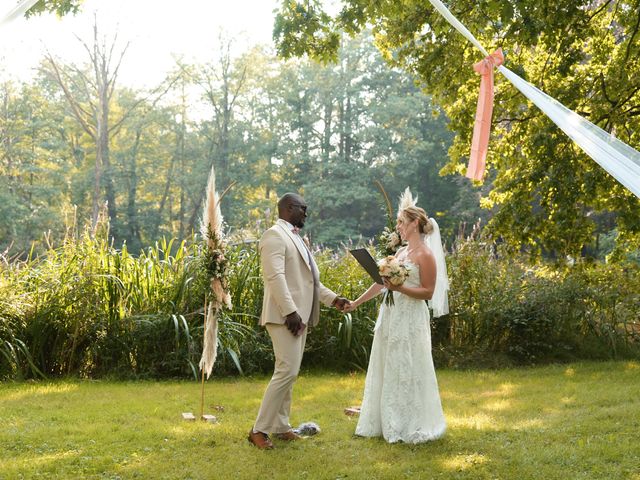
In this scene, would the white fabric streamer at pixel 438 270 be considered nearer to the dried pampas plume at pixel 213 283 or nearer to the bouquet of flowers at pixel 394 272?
A: the bouquet of flowers at pixel 394 272

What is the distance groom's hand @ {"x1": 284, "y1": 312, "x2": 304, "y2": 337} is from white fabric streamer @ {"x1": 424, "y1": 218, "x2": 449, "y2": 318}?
1.16m

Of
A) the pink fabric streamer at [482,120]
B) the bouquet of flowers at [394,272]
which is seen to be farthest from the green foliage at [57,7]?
the bouquet of flowers at [394,272]

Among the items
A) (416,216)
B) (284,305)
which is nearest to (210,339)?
(284,305)

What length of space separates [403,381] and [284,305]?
1114mm

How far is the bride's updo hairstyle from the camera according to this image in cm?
559

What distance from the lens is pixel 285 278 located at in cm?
527

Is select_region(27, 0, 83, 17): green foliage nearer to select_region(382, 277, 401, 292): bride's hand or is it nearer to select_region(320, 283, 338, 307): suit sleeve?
select_region(320, 283, 338, 307): suit sleeve

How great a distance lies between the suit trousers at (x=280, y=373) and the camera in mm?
5191

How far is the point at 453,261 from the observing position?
1071cm

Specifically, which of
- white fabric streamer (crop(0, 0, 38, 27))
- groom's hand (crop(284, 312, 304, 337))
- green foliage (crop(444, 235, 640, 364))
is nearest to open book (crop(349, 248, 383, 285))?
groom's hand (crop(284, 312, 304, 337))

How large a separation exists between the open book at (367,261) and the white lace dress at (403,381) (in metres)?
0.23

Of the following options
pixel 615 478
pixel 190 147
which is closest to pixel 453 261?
pixel 615 478

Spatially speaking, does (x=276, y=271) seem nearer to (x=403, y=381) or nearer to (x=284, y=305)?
(x=284, y=305)

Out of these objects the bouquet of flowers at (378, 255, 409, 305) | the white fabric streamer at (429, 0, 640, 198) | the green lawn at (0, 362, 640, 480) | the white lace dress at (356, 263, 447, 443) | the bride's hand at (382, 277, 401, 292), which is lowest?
the green lawn at (0, 362, 640, 480)
